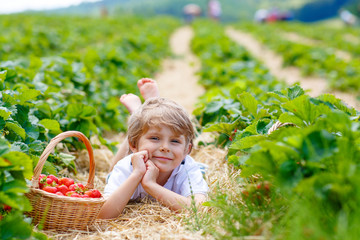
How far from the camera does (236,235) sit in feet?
5.49

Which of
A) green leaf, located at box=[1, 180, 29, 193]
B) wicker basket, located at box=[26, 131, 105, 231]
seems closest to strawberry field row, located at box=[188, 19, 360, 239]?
wicker basket, located at box=[26, 131, 105, 231]

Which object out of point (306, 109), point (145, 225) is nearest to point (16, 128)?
point (145, 225)

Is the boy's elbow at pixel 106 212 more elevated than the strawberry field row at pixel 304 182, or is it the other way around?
the strawberry field row at pixel 304 182

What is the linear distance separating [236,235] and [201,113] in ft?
8.10

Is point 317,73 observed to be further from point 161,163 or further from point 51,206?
point 51,206

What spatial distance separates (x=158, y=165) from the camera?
8.32ft

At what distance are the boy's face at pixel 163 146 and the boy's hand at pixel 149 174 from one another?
5 centimetres

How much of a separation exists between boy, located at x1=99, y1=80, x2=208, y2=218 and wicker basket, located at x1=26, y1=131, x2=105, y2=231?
26 cm

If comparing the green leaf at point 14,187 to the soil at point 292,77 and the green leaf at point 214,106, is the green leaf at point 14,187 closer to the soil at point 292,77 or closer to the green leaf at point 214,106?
the green leaf at point 214,106

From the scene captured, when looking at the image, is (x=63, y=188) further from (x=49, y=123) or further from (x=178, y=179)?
(x=178, y=179)

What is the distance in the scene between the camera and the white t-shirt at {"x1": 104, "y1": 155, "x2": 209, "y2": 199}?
261cm

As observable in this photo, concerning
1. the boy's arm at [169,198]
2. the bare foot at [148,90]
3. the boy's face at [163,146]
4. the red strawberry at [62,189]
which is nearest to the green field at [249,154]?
the boy's arm at [169,198]

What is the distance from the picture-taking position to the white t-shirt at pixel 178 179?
261 cm

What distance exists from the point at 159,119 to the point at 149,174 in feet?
1.27
